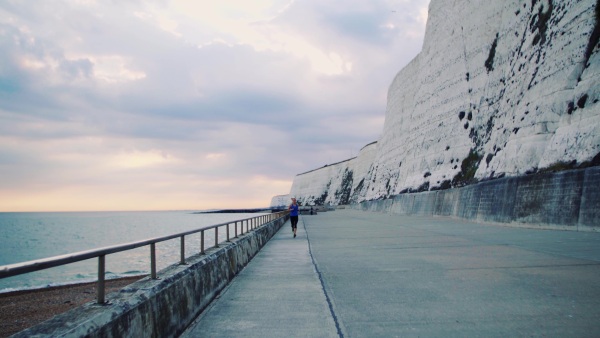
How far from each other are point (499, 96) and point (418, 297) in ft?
108

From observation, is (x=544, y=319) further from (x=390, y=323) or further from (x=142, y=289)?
(x=142, y=289)

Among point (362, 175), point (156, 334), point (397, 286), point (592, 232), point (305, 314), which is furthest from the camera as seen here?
point (362, 175)

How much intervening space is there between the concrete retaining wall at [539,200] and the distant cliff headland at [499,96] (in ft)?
2.83

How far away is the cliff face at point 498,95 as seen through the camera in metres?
21.8

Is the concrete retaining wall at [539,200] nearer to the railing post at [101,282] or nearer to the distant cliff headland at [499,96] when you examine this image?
the distant cliff headland at [499,96]

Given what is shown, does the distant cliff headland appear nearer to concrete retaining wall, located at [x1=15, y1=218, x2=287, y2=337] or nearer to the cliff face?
the cliff face

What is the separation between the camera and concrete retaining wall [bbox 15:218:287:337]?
330 cm

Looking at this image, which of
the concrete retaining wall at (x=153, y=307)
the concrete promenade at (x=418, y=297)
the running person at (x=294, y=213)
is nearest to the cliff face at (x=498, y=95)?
the concrete promenade at (x=418, y=297)

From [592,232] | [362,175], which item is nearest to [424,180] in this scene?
[592,232]

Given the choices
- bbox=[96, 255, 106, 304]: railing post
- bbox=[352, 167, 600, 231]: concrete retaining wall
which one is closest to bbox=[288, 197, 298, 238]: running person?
bbox=[352, 167, 600, 231]: concrete retaining wall

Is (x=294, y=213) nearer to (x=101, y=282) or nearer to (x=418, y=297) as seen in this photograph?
(x=418, y=297)

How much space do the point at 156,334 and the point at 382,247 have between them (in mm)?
11269

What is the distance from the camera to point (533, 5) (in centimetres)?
3175

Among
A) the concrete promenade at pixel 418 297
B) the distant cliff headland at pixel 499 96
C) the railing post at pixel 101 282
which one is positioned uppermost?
the distant cliff headland at pixel 499 96
